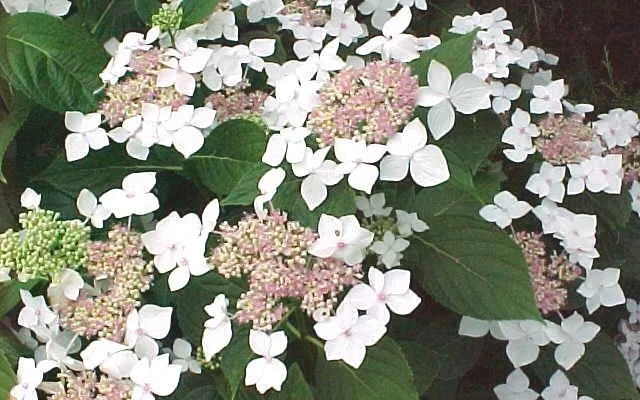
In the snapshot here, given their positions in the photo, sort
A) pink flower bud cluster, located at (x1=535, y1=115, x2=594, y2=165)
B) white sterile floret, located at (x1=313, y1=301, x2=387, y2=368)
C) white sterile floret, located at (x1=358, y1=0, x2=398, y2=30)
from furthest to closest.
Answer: white sterile floret, located at (x1=358, y1=0, x2=398, y2=30)
pink flower bud cluster, located at (x1=535, y1=115, x2=594, y2=165)
white sterile floret, located at (x1=313, y1=301, x2=387, y2=368)

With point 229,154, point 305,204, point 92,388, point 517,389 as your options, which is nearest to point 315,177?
point 305,204

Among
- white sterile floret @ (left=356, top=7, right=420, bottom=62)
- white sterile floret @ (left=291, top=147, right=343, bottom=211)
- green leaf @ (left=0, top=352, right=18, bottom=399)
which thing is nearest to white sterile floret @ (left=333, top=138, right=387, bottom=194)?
white sterile floret @ (left=291, top=147, right=343, bottom=211)

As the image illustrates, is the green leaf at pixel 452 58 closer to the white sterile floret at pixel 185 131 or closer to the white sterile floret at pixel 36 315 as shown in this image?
the white sterile floret at pixel 185 131

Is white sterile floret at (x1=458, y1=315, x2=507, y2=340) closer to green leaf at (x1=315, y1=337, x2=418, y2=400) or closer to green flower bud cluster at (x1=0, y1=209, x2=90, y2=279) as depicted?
green leaf at (x1=315, y1=337, x2=418, y2=400)

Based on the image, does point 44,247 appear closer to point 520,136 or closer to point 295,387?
point 295,387

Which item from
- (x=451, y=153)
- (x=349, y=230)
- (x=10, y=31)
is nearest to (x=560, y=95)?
(x=451, y=153)

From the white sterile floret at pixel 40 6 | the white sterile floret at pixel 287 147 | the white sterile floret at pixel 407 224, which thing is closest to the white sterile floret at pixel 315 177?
the white sterile floret at pixel 287 147

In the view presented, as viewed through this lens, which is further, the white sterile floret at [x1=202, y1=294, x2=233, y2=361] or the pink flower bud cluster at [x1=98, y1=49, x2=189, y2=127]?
the pink flower bud cluster at [x1=98, y1=49, x2=189, y2=127]
